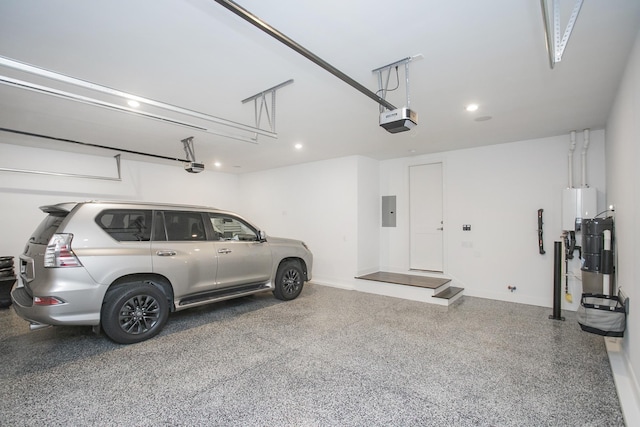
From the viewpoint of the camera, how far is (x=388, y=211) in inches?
265

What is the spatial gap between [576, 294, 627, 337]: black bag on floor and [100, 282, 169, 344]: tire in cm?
450

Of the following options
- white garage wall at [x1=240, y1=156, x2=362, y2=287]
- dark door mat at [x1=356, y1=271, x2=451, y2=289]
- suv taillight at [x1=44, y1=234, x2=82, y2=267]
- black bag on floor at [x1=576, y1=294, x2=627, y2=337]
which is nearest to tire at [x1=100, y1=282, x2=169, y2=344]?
suv taillight at [x1=44, y1=234, x2=82, y2=267]

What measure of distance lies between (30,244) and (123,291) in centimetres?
112

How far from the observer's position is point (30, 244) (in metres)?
3.31

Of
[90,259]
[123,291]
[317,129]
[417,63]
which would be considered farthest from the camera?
[317,129]

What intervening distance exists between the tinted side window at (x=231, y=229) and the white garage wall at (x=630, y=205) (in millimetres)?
4296

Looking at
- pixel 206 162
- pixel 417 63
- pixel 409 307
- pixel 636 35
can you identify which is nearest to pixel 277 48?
pixel 417 63

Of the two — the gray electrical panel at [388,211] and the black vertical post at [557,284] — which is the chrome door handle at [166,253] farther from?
the black vertical post at [557,284]

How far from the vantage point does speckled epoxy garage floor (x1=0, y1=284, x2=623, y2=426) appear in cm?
215

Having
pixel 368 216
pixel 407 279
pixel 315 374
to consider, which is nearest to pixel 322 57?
pixel 315 374

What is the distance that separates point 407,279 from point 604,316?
320cm

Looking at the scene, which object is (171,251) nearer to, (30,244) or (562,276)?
(30,244)

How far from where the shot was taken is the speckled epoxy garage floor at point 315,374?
2154 millimetres

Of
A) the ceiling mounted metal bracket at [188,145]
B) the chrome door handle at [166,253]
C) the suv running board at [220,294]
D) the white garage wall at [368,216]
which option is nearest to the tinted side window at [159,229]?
the chrome door handle at [166,253]
